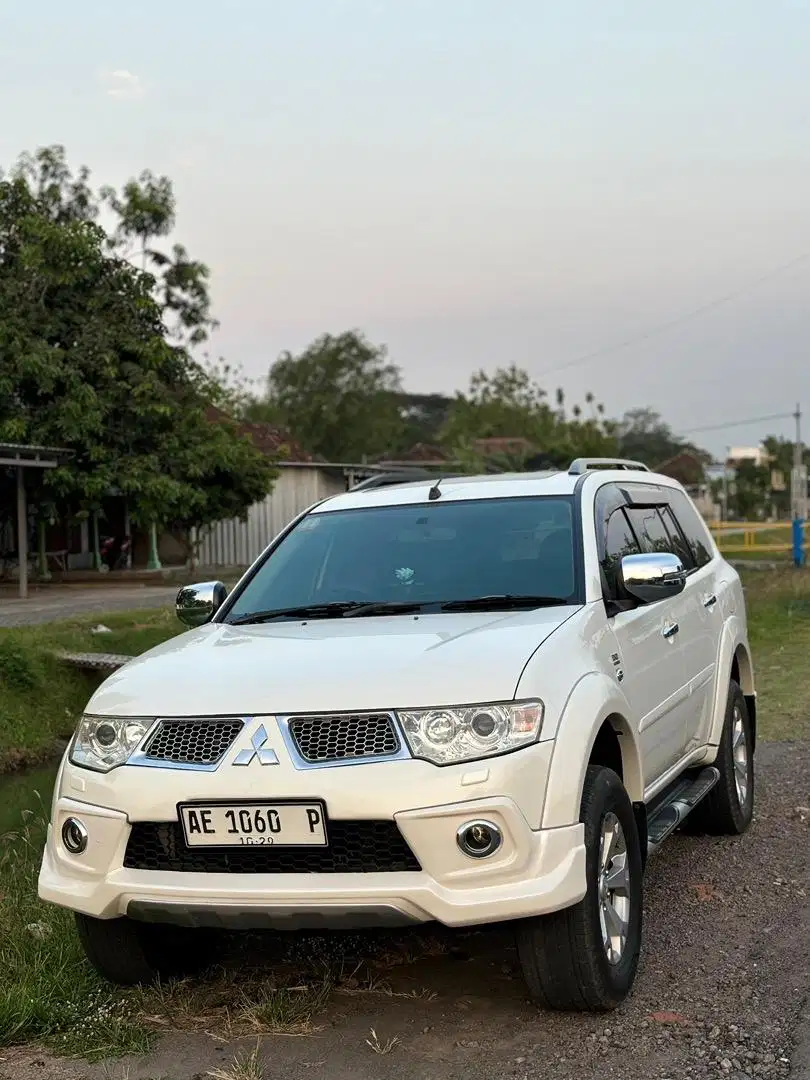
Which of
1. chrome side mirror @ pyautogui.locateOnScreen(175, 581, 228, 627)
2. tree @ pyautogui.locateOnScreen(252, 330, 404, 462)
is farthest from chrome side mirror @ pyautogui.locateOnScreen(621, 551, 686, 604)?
tree @ pyautogui.locateOnScreen(252, 330, 404, 462)

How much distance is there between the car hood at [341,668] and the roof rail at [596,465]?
1.20 m

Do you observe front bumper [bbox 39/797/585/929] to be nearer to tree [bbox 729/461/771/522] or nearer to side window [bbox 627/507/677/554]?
side window [bbox 627/507/677/554]

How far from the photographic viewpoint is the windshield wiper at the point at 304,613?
15.3 ft

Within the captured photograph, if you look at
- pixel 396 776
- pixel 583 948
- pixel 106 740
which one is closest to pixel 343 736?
pixel 396 776

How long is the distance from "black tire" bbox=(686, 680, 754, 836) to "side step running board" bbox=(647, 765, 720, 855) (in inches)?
6.5

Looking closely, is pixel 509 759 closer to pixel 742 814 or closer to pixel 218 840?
pixel 218 840

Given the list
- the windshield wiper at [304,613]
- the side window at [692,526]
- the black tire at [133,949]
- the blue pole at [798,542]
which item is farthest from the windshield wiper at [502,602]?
the blue pole at [798,542]

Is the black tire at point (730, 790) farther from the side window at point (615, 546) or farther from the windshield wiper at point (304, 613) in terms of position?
the windshield wiper at point (304, 613)

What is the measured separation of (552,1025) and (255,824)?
117 centimetres

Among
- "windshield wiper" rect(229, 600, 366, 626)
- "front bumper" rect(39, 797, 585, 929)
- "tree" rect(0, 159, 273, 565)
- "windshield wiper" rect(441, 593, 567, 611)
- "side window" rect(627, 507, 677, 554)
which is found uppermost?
"tree" rect(0, 159, 273, 565)

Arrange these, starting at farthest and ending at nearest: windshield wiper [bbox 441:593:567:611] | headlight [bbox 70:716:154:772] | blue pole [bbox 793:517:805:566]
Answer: blue pole [bbox 793:517:805:566]
windshield wiper [bbox 441:593:567:611]
headlight [bbox 70:716:154:772]

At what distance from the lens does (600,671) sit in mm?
4027

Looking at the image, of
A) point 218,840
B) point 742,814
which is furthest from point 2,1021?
point 742,814

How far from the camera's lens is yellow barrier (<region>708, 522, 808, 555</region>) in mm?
42256
